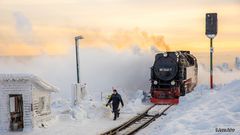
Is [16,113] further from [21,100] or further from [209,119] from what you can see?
[209,119]

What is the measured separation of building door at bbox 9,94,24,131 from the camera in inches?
726

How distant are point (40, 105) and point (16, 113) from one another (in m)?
1.25

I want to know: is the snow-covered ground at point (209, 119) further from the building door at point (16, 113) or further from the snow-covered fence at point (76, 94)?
the building door at point (16, 113)

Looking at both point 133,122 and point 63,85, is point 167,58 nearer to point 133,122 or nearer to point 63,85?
point 133,122

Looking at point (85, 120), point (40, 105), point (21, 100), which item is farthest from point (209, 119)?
point (21, 100)

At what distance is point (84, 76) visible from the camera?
6169 cm

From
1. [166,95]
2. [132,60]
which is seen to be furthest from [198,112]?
[132,60]

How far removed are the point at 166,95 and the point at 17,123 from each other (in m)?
12.4

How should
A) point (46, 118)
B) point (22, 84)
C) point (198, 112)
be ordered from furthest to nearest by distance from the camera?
point (46, 118) < point (22, 84) < point (198, 112)

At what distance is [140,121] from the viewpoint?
20.6 metres

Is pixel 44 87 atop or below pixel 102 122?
atop

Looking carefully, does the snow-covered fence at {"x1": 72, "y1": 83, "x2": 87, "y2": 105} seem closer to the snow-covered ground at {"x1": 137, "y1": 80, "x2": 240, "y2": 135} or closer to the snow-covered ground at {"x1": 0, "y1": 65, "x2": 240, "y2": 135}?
the snow-covered ground at {"x1": 0, "y1": 65, "x2": 240, "y2": 135}

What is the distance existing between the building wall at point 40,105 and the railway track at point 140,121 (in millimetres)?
3835

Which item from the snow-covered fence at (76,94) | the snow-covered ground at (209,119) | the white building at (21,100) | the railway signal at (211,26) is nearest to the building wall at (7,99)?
the white building at (21,100)
